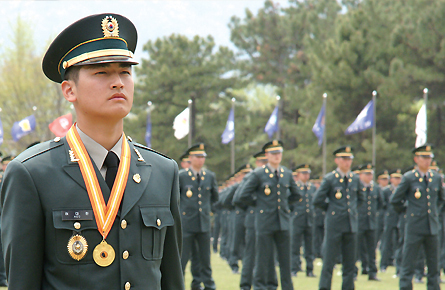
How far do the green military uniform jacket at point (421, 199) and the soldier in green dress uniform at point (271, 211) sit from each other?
1.69 meters

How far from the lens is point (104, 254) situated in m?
2.05

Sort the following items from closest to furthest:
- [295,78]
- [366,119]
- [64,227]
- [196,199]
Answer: [64,227] < [196,199] < [366,119] < [295,78]

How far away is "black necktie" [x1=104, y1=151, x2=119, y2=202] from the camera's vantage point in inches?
85.2

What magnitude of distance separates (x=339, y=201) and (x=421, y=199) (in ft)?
4.25

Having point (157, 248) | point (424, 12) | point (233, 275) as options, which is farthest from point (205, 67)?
point (157, 248)

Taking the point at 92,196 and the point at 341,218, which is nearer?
the point at 92,196

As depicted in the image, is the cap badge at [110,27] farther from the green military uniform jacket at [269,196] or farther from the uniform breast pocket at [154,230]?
the green military uniform jacket at [269,196]

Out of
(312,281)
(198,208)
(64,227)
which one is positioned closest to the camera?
(64,227)

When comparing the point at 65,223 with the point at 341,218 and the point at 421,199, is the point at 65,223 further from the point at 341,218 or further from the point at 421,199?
the point at 421,199

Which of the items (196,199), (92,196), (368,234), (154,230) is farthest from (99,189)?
(368,234)

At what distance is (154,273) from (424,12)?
2552 centimetres

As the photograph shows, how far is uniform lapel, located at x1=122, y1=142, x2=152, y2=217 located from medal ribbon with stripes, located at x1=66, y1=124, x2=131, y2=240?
0.02 metres

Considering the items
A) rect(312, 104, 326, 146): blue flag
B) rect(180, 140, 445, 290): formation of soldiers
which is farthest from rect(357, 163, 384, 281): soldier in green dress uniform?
rect(312, 104, 326, 146): blue flag

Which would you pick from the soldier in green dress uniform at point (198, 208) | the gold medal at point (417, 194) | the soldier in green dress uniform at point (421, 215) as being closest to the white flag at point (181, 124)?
the soldier in green dress uniform at point (198, 208)
